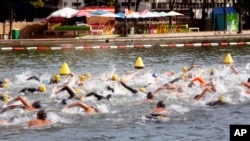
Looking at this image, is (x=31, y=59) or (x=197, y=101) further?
(x=31, y=59)

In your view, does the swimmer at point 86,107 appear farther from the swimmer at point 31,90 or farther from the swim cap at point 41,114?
the swimmer at point 31,90

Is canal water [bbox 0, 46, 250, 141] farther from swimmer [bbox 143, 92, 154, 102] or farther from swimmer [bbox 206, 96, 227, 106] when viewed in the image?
swimmer [bbox 143, 92, 154, 102]

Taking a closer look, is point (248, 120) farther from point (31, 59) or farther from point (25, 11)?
point (25, 11)

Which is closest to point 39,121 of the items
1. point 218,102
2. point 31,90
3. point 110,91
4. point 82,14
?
point 110,91

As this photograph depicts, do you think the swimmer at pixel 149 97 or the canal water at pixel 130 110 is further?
the swimmer at pixel 149 97

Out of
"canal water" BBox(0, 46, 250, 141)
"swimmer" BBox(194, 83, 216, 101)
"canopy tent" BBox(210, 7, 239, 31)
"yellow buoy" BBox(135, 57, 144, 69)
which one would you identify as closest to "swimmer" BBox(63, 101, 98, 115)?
"canal water" BBox(0, 46, 250, 141)

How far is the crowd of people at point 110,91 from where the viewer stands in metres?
22.8

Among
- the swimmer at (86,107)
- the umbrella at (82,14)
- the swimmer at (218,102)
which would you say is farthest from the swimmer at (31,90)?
the umbrella at (82,14)

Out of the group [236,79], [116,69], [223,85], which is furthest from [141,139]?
[116,69]

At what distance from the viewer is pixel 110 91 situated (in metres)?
28.1

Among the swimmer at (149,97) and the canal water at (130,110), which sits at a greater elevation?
the swimmer at (149,97)

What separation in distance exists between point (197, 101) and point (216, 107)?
104cm

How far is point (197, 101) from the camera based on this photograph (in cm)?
2539

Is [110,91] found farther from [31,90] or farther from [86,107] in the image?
[86,107]
